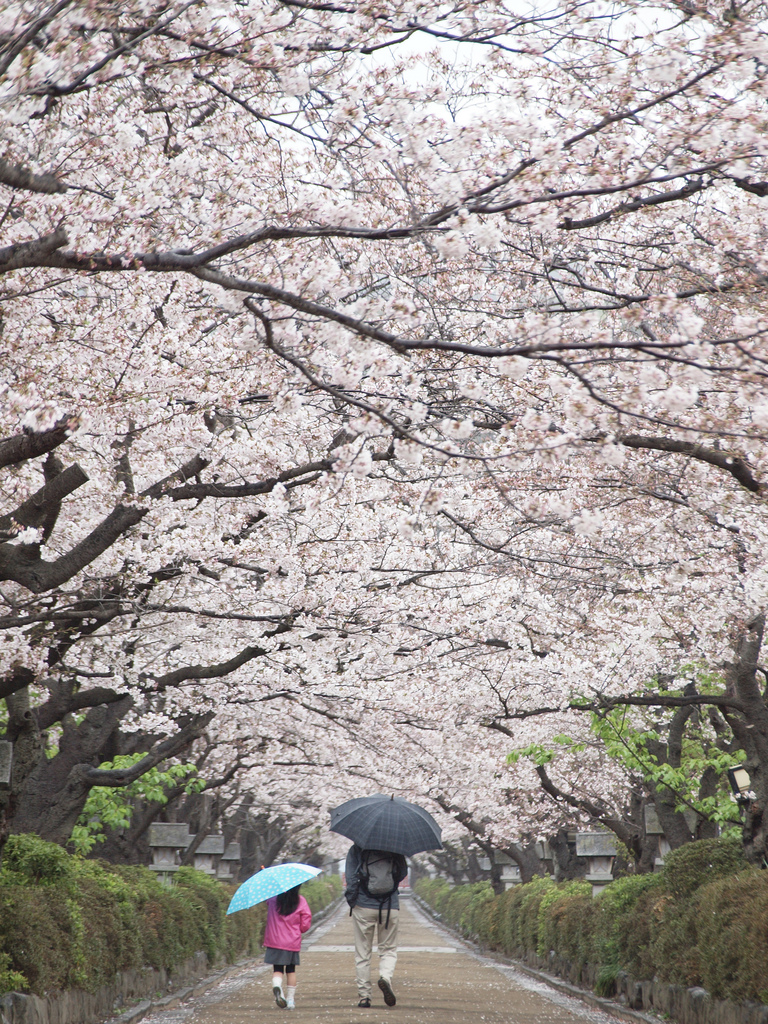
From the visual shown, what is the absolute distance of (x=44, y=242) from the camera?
4.97 metres

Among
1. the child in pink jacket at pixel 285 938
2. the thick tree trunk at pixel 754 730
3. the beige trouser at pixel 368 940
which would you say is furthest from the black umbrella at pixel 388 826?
the thick tree trunk at pixel 754 730

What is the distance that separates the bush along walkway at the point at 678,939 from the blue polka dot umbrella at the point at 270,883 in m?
4.14

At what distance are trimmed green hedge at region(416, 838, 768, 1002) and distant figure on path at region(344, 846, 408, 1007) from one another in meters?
3.06

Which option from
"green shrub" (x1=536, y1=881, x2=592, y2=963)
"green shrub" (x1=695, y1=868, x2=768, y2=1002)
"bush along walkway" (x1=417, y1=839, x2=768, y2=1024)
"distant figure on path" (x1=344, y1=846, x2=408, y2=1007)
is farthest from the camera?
"green shrub" (x1=536, y1=881, x2=592, y2=963)

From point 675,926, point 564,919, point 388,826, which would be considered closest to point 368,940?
point 388,826

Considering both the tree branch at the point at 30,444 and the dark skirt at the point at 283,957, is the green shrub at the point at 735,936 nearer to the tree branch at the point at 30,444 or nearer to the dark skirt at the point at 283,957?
the dark skirt at the point at 283,957

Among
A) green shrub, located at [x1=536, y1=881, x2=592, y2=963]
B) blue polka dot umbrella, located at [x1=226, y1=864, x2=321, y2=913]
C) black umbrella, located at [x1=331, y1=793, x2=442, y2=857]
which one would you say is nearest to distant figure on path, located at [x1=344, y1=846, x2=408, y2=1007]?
black umbrella, located at [x1=331, y1=793, x2=442, y2=857]

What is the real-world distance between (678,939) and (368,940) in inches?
146

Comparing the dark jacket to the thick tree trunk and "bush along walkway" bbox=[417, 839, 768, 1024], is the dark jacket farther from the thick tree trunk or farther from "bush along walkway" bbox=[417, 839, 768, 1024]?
the thick tree trunk

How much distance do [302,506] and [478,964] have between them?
15204 mm

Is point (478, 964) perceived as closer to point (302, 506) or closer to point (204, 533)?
point (302, 506)

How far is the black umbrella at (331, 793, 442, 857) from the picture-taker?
39.9 feet

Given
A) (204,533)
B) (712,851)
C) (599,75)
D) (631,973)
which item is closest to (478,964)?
(631,973)

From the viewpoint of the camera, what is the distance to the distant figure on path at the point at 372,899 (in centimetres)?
1231
